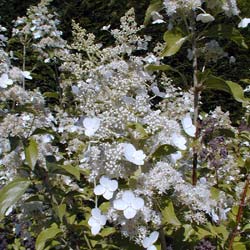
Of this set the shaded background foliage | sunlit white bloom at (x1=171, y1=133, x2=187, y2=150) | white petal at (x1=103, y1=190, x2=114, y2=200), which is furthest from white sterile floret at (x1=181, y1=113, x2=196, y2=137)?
the shaded background foliage

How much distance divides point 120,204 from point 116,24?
3998 millimetres

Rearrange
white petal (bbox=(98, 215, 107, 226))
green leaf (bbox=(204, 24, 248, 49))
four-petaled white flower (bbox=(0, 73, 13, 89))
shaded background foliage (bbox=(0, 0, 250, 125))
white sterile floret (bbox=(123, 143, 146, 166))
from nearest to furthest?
white sterile floret (bbox=(123, 143, 146, 166)), white petal (bbox=(98, 215, 107, 226)), four-petaled white flower (bbox=(0, 73, 13, 89)), green leaf (bbox=(204, 24, 248, 49)), shaded background foliage (bbox=(0, 0, 250, 125))

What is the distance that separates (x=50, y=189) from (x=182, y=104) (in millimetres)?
551

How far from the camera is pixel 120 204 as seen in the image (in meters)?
1.56

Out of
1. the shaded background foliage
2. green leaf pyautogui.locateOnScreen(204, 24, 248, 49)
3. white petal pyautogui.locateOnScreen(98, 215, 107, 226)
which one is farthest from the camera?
the shaded background foliage

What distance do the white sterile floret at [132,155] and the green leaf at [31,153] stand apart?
359 mm

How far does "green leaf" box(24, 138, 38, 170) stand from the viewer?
5.76ft

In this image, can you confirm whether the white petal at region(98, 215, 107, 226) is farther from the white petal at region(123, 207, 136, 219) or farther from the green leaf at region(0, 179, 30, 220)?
the green leaf at region(0, 179, 30, 220)

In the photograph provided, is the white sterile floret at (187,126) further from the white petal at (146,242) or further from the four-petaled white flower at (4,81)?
the four-petaled white flower at (4,81)

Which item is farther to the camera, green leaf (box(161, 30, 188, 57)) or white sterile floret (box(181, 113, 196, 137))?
green leaf (box(161, 30, 188, 57))

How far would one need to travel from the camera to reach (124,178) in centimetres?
166

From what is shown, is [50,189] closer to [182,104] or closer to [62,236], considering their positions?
[62,236]

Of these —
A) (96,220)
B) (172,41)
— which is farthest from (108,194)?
(172,41)

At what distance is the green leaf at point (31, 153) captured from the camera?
176 cm
